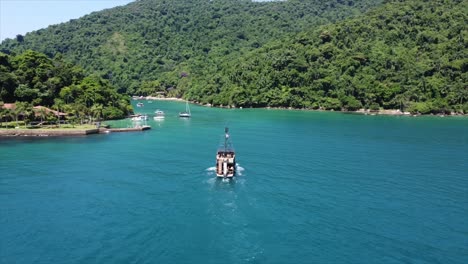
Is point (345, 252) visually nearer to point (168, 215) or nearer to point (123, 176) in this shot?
point (168, 215)

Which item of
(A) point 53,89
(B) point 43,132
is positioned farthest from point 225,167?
(A) point 53,89

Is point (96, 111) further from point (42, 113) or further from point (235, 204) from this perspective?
point (235, 204)

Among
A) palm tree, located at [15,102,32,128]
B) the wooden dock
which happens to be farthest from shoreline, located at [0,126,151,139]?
palm tree, located at [15,102,32,128]

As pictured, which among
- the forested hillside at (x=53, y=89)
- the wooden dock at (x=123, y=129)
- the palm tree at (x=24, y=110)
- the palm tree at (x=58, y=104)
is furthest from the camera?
the forested hillside at (x=53, y=89)

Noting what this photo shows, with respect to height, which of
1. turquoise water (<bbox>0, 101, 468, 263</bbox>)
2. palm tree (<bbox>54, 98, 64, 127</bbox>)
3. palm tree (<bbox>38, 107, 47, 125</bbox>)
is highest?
palm tree (<bbox>54, 98, 64, 127</bbox>)

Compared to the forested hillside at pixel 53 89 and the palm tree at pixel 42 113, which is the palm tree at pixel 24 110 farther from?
the palm tree at pixel 42 113

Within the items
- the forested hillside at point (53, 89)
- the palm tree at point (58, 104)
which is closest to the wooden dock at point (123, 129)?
the forested hillside at point (53, 89)

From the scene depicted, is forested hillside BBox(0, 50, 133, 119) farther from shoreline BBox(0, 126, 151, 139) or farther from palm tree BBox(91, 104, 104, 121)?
shoreline BBox(0, 126, 151, 139)
